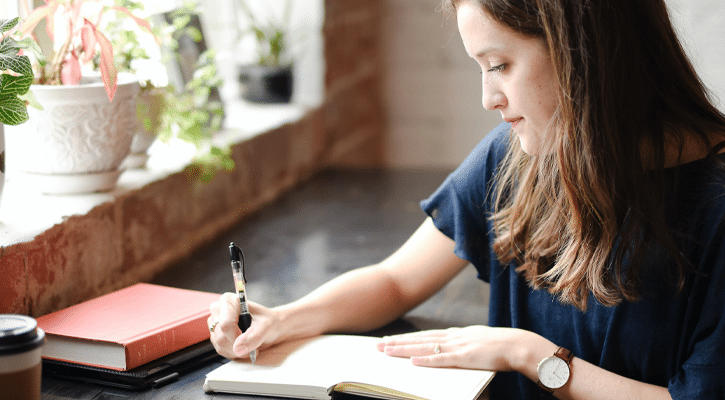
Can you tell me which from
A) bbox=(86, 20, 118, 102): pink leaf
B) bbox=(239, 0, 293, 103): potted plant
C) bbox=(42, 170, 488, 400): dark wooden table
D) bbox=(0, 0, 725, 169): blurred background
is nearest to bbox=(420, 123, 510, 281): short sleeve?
bbox=(42, 170, 488, 400): dark wooden table

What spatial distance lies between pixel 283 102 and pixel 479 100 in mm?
1029

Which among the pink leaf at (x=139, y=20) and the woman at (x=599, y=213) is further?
the pink leaf at (x=139, y=20)

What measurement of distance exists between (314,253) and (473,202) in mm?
472

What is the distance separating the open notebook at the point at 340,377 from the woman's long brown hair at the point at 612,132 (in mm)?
226

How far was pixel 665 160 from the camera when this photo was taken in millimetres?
969

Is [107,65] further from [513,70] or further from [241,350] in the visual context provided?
[513,70]

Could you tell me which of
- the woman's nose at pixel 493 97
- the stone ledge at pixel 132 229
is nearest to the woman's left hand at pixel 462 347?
the woman's nose at pixel 493 97

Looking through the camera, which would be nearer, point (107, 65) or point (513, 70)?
point (513, 70)

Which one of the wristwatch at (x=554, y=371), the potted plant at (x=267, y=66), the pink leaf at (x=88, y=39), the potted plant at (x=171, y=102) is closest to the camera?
the wristwatch at (x=554, y=371)

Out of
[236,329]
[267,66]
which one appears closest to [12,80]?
[236,329]

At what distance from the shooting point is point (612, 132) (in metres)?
0.90

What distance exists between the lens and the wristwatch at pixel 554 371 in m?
0.99

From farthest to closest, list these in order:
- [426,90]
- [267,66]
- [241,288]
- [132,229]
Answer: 1. [426,90]
2. [267,66]
3. [132,229]
4. [241,288]

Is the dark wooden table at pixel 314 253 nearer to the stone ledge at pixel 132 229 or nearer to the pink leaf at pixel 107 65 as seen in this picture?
the stone ledge at pixel 132 229
